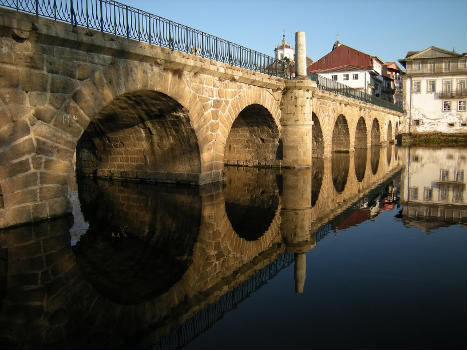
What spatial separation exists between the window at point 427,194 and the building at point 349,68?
125 ft

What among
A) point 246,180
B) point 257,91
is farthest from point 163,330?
point 257,91

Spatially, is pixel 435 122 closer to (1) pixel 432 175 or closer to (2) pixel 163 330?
(1) pixel 432 175

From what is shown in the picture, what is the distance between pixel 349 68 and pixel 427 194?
42.0 metres

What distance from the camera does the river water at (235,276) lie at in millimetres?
3740

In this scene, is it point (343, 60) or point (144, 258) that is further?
point (343, 60)

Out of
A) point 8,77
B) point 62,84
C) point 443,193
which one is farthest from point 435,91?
point 8,77

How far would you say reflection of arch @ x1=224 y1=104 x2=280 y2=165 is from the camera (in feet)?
51.7

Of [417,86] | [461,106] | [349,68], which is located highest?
[349,68]

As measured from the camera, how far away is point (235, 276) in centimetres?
521

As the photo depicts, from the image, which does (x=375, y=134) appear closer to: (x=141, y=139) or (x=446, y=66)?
(x=446, y=66)

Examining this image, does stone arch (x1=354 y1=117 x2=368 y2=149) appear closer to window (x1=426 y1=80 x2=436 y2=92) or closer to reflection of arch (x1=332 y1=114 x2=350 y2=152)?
reflection of arch (x1=332 y1=114 x2=350 y2=152)

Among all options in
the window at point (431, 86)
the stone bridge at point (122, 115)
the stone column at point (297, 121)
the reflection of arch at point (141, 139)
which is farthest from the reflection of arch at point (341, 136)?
the window at point (431, 86)

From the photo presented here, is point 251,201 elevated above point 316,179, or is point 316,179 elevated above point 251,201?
point 316,179

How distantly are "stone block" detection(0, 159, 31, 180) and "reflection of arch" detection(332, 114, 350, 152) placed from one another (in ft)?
70.9
